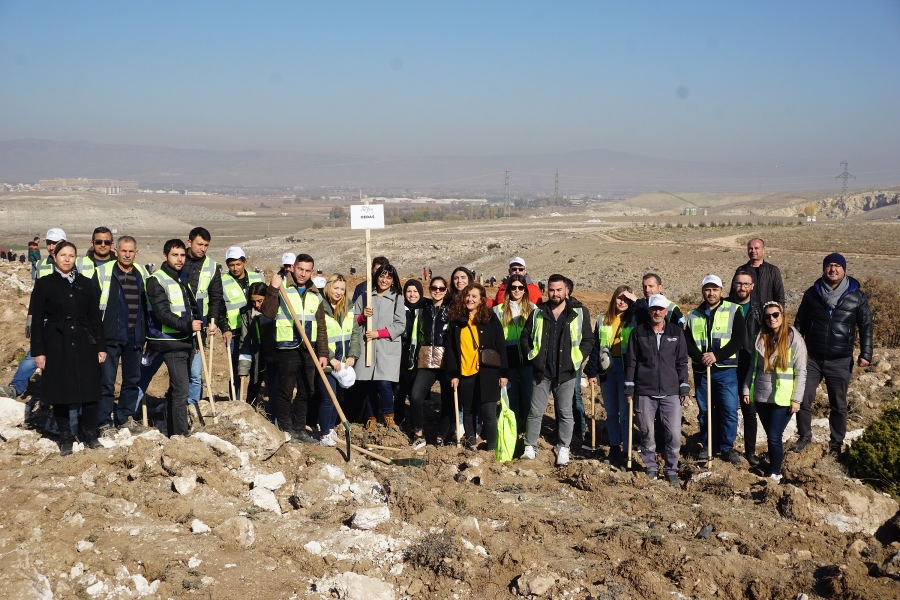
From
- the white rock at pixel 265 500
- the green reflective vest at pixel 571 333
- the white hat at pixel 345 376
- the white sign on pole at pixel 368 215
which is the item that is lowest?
the white rock at pixel 265 500

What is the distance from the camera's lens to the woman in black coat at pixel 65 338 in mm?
6961

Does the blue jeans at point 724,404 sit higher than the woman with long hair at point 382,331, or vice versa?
the woman with long hair at point 382,331

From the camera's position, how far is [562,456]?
8.28 m

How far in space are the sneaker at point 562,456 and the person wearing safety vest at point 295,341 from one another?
2396 mm

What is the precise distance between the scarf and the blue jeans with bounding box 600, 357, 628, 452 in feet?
6.85

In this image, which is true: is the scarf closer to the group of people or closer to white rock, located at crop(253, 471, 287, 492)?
the group of people

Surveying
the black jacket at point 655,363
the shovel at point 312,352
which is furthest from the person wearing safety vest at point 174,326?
the black jacket at point 655,363

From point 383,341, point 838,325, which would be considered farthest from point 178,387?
point 838,325

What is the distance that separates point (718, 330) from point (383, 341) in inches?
133

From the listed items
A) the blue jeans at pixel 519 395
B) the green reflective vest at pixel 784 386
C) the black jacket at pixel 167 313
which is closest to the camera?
the black jacket at pixel 167 313

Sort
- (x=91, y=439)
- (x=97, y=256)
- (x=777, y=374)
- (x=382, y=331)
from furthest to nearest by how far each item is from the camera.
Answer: (x=382, y=331), (x=97, y=256), (x=777, y=374), (x=91, y=439)

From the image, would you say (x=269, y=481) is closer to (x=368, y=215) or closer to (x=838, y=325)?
(x=368, y=215)

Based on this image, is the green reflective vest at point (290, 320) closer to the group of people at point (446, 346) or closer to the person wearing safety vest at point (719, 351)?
the group of people at point (446, 346)

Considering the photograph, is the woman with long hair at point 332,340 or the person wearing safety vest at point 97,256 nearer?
the person wearing safety vest at point 97,256
